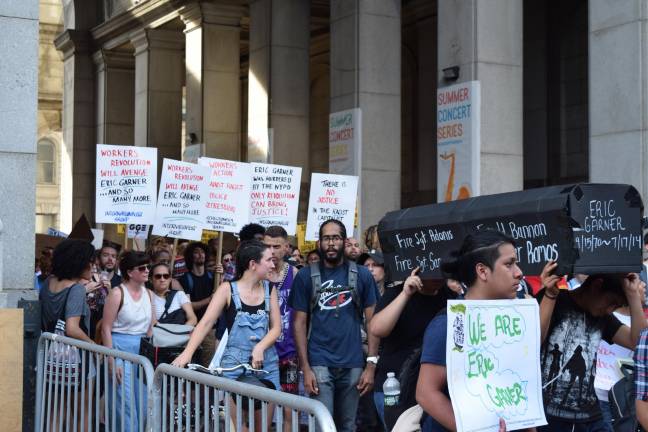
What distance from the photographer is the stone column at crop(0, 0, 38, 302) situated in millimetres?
9594

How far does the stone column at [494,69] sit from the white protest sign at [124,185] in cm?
533

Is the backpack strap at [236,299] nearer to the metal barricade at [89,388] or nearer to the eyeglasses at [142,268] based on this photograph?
the metal barricade at [89,388]

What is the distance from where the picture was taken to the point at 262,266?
884cm

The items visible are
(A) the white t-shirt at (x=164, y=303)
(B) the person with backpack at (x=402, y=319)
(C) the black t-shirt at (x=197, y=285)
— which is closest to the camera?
(B) the person with backpack at (x=402, y=319)

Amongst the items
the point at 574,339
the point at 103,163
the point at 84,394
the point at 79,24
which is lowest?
the point at 84,394

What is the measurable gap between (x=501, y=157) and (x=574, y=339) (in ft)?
38.3

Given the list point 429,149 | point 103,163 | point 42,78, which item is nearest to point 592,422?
point 103,163

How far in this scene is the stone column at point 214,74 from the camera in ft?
89.1

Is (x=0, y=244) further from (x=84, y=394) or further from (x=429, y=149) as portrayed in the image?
(x=429, y=149)

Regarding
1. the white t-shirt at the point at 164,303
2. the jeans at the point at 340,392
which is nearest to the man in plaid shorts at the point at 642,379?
the jeans at the point at 340,392

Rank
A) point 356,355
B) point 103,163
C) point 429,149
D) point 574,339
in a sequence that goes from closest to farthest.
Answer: point 574,339 → point 356,355 → point 103,163 → point 429,149

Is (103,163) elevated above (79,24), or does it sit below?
below

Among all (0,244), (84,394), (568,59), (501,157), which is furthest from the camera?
(568,59)

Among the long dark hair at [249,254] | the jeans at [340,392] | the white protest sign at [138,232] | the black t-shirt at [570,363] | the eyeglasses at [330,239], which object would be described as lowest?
the jeans at [340,392]
